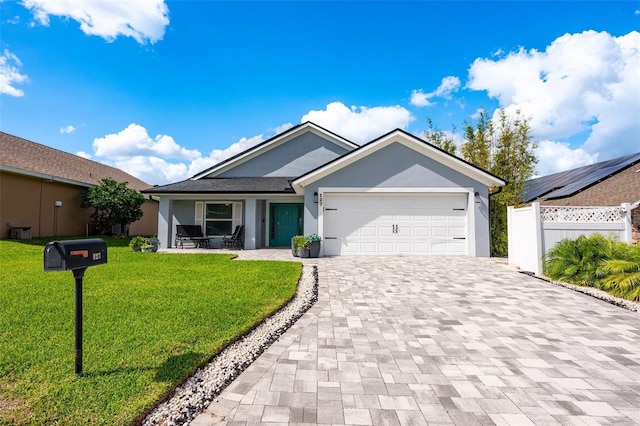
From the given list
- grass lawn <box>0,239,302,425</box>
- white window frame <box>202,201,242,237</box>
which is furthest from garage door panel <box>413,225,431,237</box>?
white window frame <box>202,201,242,237</box>

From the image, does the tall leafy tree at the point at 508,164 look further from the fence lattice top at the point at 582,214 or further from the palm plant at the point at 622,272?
the palm plant at the point at 622,272

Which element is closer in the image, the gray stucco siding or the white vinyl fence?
the white vinyl fence

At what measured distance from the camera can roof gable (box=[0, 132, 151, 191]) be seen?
13.9 meters

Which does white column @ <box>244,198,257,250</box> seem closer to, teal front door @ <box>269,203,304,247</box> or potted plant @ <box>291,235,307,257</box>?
teal front door @ <box>269,203,304,247</box>

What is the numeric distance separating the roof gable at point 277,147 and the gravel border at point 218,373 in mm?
12155

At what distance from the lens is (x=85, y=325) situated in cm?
390

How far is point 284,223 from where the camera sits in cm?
1498

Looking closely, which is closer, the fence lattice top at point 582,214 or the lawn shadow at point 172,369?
the lawn shadow at point 172,369

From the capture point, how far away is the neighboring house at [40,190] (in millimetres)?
13188

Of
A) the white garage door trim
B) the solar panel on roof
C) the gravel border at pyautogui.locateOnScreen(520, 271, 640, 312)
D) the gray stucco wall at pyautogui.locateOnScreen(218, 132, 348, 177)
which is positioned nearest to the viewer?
the gravel border at pyautogui.locateOnScreen(520, 271, 640, 312)

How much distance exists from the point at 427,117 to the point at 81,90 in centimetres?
1703

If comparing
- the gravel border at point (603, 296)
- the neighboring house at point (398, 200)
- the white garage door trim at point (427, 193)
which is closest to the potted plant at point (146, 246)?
the neighboring house at point (398, 200)

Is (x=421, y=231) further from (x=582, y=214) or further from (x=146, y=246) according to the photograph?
(x=146, y=246)

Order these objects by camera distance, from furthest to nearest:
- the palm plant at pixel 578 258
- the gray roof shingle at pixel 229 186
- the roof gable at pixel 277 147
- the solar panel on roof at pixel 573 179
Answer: the roof gable at pixel 277 147, the solar panel on roof at pixel 573 179, the gray roof shingle at pixel 229 186, the palm plant at pixel 578 258
